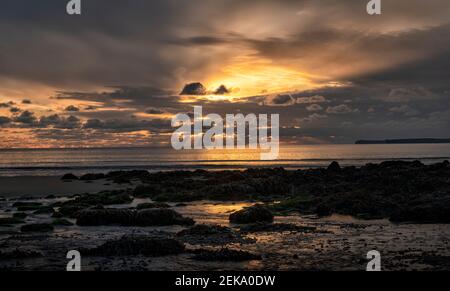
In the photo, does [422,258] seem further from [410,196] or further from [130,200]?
[130,200]

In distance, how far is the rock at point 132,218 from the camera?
2867cm

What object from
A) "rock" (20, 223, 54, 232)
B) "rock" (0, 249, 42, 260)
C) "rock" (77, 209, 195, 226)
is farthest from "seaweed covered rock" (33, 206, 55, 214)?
"rock" (0, 249, 42, 260)

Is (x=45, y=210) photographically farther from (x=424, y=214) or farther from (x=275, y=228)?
(x=424, y=214)

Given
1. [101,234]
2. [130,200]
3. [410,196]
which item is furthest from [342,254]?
[130,200]

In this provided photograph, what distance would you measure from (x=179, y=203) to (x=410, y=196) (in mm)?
19694

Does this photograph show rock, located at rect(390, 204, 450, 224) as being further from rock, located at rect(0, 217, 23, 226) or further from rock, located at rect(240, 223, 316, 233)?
rock, located at rect(0, 217, 23, 226)

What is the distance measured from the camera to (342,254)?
18.9 meters

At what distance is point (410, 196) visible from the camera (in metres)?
37.3

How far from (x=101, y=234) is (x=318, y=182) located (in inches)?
1344

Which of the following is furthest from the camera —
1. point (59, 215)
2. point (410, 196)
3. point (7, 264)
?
point (410, 196)

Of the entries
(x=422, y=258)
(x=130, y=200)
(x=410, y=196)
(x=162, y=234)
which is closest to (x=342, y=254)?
(x=422, y=258)

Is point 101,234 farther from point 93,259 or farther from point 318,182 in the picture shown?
point 318,182
